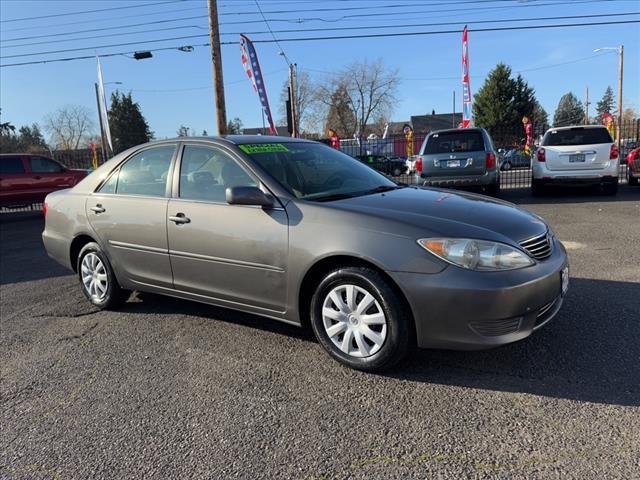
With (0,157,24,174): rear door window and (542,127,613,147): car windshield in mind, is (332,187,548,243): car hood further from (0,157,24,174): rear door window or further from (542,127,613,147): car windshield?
(0,157,24,174): rear door window

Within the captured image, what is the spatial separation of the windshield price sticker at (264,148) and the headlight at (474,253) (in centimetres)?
162

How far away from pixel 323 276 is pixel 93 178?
2840 mm

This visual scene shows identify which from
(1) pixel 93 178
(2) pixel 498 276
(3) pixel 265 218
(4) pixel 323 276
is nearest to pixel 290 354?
(4) pixel 323 276

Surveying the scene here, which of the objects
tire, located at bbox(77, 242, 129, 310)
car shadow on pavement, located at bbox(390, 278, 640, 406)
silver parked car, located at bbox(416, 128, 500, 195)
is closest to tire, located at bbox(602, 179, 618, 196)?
silver parked car, located at bbox(416, 128, 500, 195)

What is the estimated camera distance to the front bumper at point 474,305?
2.85 meters

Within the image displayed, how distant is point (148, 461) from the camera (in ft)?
8.13

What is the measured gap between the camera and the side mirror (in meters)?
3.45

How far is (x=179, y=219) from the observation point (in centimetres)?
398

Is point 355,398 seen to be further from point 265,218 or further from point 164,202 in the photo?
point 164,202

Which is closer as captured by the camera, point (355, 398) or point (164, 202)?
point (355, 398)

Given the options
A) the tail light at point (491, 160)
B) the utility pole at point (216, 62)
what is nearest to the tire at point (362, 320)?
the tail light at point (491, 160)

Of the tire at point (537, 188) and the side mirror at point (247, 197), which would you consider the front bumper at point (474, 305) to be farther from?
the tire at point (537, 188)

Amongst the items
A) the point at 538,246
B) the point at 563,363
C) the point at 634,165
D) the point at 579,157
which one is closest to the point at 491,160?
the point at 579,157

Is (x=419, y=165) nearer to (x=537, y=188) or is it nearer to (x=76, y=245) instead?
(x=537, y=188)
